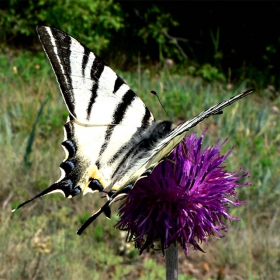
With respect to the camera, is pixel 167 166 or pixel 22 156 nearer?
pixel 167 166

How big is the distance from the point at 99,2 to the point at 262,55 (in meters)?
2.98

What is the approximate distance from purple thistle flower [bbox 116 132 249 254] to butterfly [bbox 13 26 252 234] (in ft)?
0.34

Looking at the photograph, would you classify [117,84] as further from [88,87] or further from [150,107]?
[150,107]

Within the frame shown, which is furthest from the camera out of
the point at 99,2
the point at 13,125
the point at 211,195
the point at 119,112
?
the point at 99,2

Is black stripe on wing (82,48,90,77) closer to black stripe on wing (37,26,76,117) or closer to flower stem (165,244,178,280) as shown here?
black stripe on wing (37,26,76,117)

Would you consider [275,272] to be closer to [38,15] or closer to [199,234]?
[199,234]

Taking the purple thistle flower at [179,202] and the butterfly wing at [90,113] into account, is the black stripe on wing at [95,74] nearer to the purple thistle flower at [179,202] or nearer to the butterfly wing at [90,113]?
the butterfly wing at [90,113]

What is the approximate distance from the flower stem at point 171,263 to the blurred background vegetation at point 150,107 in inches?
36.5

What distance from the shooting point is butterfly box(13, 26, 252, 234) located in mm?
1959

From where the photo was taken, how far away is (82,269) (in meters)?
2.96

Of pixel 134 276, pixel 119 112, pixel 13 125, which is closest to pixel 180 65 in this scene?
pixel 13 125

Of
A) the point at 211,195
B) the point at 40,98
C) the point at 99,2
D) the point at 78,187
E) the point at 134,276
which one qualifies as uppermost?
the point at 99,2

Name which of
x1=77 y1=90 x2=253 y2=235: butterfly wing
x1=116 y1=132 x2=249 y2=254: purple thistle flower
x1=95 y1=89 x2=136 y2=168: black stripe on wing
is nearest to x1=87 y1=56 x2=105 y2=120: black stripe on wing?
x1=95 y1=89 x2=136 y2=168: black stripe on wing

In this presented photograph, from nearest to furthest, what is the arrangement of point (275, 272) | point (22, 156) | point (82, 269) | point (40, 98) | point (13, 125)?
1. point (82, 269)
2. point (275, 272)
3. point (22, 156)
4. point (13, 125)
5. point (40, 98)
